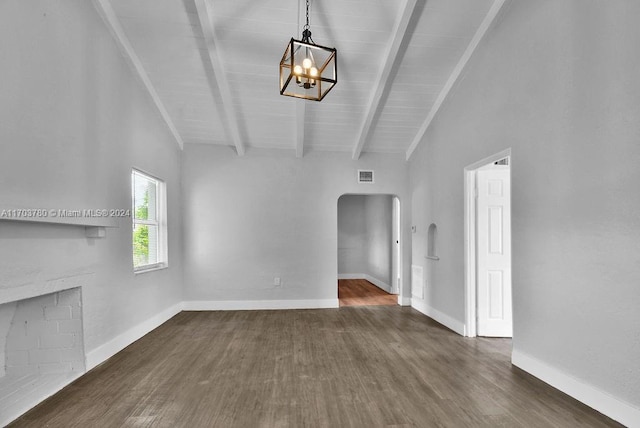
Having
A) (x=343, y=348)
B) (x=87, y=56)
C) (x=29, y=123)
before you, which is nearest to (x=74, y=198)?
(x=29, y=123)

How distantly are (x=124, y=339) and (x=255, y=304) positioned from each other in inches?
85.5

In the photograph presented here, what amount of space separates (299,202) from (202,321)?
236 centimetres

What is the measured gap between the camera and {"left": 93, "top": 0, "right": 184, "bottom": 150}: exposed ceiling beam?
3.34m

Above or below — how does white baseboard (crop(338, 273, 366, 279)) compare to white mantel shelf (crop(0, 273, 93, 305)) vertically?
below

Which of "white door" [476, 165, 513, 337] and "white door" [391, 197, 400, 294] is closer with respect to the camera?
"white door" [476, 165, 513, 337]

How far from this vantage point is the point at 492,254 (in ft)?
13.7

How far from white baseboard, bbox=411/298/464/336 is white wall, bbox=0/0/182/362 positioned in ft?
12.9

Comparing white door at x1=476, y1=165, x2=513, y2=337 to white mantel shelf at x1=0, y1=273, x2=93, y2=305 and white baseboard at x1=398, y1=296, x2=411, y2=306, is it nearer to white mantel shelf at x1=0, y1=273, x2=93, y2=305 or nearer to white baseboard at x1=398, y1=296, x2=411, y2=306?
white baseboard at x1=398, y1=296, x2=411, y2=306

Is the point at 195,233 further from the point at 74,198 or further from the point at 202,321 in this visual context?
the point at 74,198

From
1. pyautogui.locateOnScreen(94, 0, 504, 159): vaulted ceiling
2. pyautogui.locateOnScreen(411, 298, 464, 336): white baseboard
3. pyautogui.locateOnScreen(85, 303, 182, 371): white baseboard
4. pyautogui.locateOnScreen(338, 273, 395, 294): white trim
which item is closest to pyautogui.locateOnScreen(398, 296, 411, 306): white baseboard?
pyautogui.locateOnScreen(411, 298, 464, 336): white baseboard

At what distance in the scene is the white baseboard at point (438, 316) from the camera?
4.32 meters

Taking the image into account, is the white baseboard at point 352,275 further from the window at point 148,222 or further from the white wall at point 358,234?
the window at point 148,222

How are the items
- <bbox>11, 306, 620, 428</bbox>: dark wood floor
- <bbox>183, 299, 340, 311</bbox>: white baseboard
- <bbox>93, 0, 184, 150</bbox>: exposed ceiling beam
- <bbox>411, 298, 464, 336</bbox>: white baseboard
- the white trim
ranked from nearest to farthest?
1. <bbox>11, 306, 620, 428</bbox>: dark wood floor
2. <bbox>93, 0, 184, 150</bbox>: exposed ceiling beam
3. <bbox>411, 298, 464, 336</bbox>: white baseboard
4. <bbox>183, 299, 340, 311</bbox>: white baseboard
5. the white trim

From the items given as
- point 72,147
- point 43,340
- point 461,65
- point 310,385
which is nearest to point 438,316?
point 310,385
